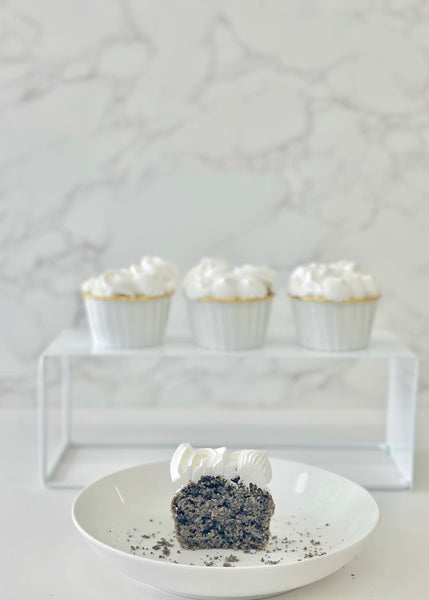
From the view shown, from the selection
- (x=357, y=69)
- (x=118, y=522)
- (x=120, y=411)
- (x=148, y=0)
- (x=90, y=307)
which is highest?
(x=148, y=0)

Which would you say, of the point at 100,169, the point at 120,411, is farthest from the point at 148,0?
the point at 120,411

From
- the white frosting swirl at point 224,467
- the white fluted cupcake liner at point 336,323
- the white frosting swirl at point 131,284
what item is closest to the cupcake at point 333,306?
the white fluted cupcake liner at point 336,323

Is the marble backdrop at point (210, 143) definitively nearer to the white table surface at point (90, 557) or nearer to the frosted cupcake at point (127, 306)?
the frosted cupcake at point (127, 306)

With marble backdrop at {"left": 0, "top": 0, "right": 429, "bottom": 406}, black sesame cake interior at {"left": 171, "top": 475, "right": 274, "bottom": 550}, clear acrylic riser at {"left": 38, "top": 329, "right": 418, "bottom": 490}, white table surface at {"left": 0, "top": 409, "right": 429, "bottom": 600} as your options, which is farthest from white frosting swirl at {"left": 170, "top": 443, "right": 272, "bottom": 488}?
marble backdrop at {"left": 0, "top": 0, "right": 429, "bottom": 406}

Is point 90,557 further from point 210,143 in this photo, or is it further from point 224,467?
point 210,143

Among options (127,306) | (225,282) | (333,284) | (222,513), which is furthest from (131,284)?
(222,513)

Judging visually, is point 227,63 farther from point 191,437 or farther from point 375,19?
point 191,437

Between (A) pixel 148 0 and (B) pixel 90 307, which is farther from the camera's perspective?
(A) pixel 148 0
